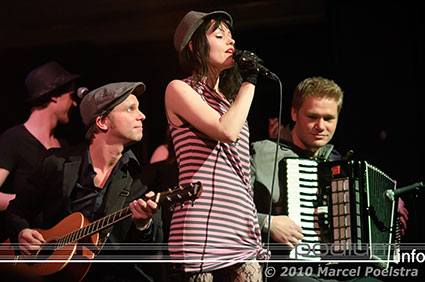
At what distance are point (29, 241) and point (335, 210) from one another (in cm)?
161

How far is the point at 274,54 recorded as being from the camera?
174 inches

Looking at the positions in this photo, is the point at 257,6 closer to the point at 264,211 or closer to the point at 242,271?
the point at 264,211

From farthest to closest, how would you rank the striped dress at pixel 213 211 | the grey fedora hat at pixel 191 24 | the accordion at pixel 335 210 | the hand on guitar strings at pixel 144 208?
the accordion at pixel 335 210 < the grey fedora hat at pixel 191 24 < the hand on guitar strings at pixel 144 208 < the striped dress at pixel 213 211

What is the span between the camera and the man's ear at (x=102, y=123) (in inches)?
123

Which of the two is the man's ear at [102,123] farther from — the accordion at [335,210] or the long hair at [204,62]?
the accordion at [335,210]

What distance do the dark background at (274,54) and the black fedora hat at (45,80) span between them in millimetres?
459

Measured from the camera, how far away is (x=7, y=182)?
12.7 feet

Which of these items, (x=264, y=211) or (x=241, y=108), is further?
(x=264, y=211)

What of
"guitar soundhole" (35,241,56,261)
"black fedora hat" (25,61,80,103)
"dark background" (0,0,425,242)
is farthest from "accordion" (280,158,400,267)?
"black fedora hat" (25,61,80,103)

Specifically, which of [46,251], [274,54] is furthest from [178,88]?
[274,54]

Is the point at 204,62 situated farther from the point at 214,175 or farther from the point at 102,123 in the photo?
the point at 102,123

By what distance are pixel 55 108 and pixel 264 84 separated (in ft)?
5.08

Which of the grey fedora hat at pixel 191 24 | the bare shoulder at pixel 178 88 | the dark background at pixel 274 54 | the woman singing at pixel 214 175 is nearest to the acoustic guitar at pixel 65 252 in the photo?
the woman singing at pixel 214 175

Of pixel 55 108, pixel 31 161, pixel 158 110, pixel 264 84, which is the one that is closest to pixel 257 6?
pixel 264 84
